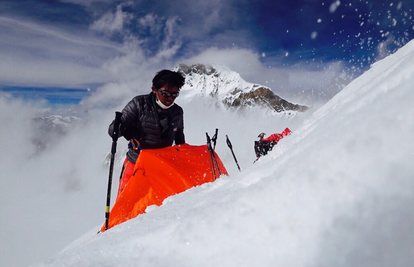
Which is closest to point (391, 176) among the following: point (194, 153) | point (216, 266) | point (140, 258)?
point (216, 266)

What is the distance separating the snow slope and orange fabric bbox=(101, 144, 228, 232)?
8.57 ft

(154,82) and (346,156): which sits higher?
(154,82)

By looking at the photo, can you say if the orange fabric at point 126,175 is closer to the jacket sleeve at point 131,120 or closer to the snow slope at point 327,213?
the jacket sleeve at point 131,120

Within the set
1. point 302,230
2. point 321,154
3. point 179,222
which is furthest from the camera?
point 179,222

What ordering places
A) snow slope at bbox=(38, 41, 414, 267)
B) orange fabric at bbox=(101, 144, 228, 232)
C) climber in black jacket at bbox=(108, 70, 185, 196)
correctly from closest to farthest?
snow slope at bbox=(38, 41, 414, 267)
orange fabric at bbox=(101, 144, 228, 232)
climber in black jacket at bbox=(108, 70, 185, 196)

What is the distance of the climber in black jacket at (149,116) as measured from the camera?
13.9 feet

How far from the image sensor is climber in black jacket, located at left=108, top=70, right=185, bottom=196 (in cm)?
424

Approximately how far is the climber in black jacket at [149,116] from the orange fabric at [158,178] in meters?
0.38

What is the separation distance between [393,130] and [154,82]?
13.2 ft

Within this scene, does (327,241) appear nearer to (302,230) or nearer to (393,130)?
(302,230)

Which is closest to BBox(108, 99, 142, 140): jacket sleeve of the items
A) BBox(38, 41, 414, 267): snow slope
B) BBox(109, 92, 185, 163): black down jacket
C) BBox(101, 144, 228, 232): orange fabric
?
BBox(109, 92, 185, 163): black down jacket

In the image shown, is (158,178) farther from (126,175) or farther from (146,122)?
(146,122)

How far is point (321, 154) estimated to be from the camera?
0.87 m

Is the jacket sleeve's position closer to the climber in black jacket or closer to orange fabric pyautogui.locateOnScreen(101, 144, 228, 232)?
the climber in black jacket
